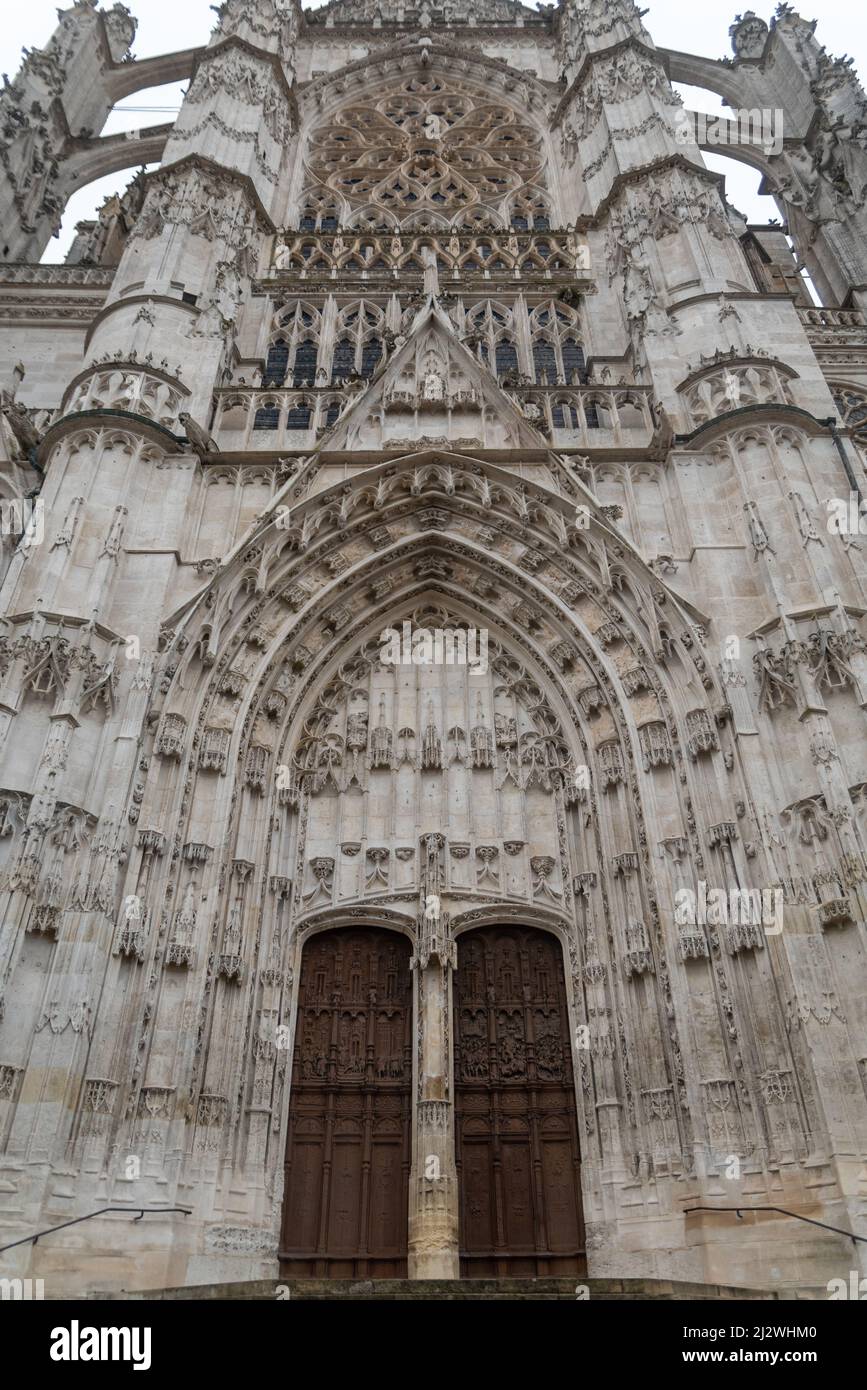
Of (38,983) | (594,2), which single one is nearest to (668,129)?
(594,2)

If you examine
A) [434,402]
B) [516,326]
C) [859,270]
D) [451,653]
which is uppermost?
[859,270]

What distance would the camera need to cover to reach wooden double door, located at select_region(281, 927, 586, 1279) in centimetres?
973

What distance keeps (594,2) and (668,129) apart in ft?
23.5

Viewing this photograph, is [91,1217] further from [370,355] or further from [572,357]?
[572,357]

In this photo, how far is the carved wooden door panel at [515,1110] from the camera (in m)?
9.77

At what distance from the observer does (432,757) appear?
41.0 ft

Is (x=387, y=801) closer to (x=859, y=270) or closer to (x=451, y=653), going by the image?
(x=451, y=653)

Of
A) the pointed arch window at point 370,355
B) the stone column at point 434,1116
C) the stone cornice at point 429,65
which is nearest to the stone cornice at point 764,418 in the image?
the pointed arch window at point 370,355

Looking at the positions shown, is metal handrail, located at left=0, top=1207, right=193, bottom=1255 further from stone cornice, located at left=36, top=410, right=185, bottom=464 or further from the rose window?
the rose window

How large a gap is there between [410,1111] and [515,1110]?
1179 mm

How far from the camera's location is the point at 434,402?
14.4 meters

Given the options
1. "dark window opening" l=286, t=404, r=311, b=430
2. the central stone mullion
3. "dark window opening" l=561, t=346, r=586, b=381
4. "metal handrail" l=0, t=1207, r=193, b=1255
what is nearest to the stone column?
the central stone mullion

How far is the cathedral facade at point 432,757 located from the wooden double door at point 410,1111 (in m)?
0.04

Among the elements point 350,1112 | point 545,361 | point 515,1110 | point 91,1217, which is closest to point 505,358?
point 545,361
